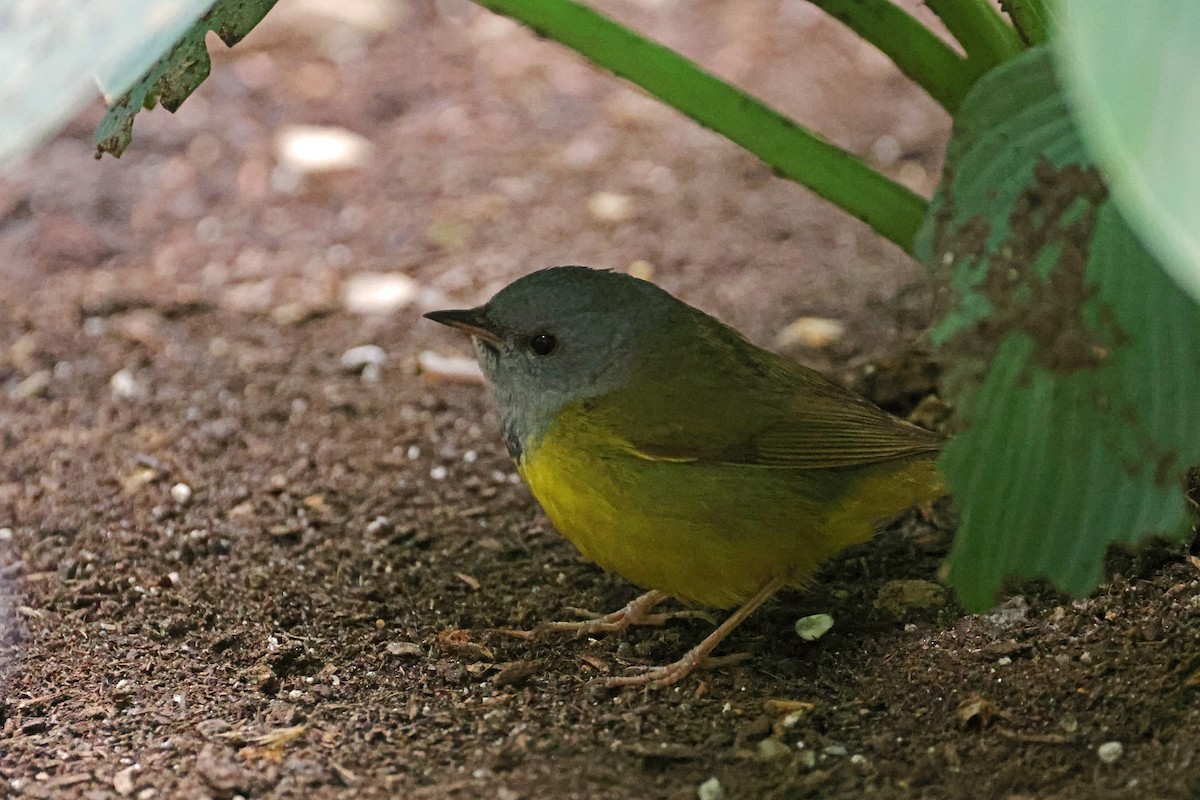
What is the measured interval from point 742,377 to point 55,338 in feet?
8.85

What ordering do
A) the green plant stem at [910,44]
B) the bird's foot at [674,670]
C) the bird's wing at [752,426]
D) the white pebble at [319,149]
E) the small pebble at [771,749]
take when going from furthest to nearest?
the white pebble at [319,149], the bird's wing at [752,426], the green plant stem at [910,44], the bird's foot at [674,670], the small pebble at [771,749]

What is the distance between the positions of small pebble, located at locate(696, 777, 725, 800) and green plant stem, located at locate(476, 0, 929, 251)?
151 cm

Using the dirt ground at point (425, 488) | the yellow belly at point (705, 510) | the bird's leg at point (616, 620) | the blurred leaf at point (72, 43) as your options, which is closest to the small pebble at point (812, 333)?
the dirt ground at point (425, 488)

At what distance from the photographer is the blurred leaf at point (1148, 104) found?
118 cm

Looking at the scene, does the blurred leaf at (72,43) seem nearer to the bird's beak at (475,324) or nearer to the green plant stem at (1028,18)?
the bird's beak at (475,324)

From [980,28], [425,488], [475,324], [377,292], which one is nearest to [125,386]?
[377,292]

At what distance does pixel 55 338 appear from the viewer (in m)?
4.56

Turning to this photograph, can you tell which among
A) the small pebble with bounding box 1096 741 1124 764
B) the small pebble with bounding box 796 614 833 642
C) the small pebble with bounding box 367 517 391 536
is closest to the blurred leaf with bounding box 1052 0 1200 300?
the small pebble with bounding box 1096 741 1124 764

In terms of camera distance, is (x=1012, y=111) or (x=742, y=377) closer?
(x=1012, y=111)

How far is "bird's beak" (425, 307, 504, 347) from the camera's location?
3.36 m

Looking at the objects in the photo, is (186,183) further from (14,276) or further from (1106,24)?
(1106,24)

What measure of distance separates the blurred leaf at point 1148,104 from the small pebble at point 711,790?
4.91 ft

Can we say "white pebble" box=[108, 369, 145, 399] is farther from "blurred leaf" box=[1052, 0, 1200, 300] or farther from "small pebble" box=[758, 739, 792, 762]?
"blurred leaf" box=[1052, 0, 1200, 300]

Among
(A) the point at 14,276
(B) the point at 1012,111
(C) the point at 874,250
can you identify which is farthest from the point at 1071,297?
(A) the point at 14,276
